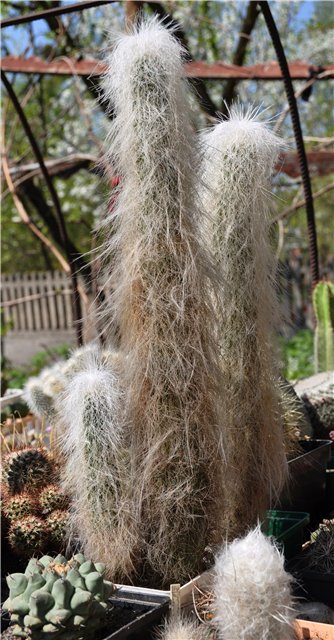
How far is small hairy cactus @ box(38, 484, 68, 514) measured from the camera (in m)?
2.30

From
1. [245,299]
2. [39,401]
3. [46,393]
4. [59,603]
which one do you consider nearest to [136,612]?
[59,603]

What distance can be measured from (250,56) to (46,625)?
12486 millimetres

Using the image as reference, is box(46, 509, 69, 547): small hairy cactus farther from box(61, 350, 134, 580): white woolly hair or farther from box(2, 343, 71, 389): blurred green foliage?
box(2, 343, 71, 389): blurred green foliage

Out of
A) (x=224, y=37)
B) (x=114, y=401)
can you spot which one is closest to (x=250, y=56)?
(x=224, y=37)

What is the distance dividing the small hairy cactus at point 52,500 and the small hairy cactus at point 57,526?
0.11 feet

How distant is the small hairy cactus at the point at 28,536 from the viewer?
87.4 inches

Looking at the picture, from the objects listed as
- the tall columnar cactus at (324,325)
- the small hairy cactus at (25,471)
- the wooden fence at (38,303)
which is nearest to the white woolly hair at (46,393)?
the small hairy cactus at (25,471)

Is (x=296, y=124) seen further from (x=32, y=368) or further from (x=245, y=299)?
(x=32, y=368)

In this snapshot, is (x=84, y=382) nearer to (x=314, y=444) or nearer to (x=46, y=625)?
(x=46, y=625)

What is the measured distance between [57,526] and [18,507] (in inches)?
5.4

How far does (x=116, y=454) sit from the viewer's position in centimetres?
200

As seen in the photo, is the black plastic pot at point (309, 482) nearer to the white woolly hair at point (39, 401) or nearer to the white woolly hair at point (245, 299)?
the white woolly hair at point (245, 299)

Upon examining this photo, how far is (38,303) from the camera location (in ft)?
43.5

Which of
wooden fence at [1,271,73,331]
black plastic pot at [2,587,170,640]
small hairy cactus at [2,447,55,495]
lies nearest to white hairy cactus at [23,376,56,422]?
small hairy cactus at [2,447,55,495]
